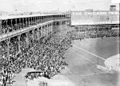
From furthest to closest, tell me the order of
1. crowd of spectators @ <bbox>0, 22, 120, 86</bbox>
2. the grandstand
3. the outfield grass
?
1. the outfield grass
2. the grandstand
3. crowd of spectators @ <bbox>0, 22, 120, 86</bbox>

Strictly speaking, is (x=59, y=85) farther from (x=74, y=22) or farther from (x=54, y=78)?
(x=74, y=22)

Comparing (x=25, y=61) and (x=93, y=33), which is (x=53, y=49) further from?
(x=93, y=33)

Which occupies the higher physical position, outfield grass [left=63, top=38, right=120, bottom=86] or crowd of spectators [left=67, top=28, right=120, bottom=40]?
crowd of spectators [left=67, top=28, right=120, bottom=40]

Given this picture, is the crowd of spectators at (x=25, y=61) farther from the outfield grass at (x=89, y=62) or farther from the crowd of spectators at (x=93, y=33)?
the crowd of spectators at (x=93, y=33)

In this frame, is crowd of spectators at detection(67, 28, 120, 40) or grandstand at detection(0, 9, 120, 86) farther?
crowd of spectators at detection(67, 28, 120, 40)

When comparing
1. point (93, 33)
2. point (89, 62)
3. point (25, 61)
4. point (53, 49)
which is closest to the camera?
point (25, 61)

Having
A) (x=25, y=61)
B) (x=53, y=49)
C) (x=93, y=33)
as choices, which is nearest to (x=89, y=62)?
(x=53, y=49)

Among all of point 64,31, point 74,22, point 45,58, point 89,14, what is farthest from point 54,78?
point 89,14

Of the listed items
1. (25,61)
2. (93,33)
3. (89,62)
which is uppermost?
(25,61)

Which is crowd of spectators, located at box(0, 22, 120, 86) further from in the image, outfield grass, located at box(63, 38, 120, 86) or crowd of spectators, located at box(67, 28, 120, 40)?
crowd of spectators, located at box(67, 28, 120, 40)

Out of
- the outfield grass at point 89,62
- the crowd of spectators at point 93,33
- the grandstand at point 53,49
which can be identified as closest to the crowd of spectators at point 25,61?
the grandstand at point 53,49

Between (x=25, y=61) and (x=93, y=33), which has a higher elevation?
(x=25, y=61)

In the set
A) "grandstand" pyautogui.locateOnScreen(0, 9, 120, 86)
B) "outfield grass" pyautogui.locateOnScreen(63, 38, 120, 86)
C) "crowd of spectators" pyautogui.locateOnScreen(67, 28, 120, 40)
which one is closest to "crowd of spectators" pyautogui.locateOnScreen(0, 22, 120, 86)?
"grandstand" pyautogui.locateOnScreen(0, 9, 120, 86)
